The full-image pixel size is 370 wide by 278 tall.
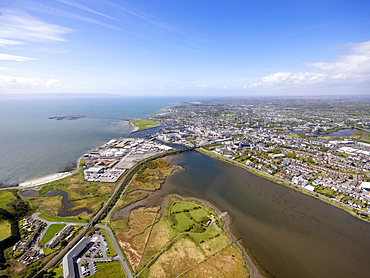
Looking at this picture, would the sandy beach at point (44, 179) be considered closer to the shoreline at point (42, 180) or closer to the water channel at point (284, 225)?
the shoreline at point (42, 180)

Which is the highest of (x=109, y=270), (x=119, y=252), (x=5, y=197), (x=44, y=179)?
(x=109, y=270)

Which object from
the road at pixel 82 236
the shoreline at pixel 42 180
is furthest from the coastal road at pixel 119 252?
the shoreline at pixel 42 180

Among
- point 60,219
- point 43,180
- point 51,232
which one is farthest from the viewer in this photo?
point 43,180

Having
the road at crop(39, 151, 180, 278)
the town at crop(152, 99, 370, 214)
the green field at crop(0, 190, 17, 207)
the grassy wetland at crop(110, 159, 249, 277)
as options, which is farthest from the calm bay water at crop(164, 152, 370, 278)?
the green field at crop(0, 190, 17, 207)

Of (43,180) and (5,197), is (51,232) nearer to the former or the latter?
(5,197)

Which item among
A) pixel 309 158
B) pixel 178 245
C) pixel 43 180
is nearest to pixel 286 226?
pixel 178 245

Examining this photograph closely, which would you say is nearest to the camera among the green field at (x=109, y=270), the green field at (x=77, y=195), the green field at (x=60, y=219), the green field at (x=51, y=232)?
the green field at (x=109, y=270)
